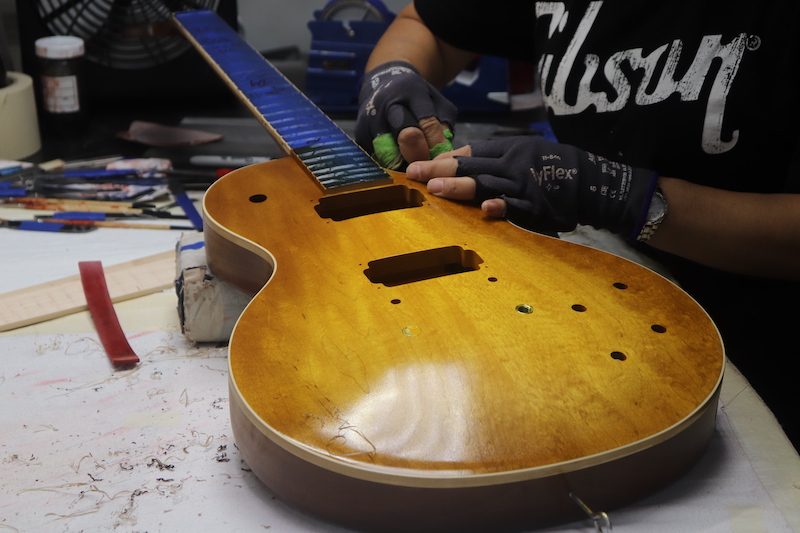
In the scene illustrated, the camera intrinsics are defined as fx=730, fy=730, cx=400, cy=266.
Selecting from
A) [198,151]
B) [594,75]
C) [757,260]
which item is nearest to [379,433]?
[757,260]

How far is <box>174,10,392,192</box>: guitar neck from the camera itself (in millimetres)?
947

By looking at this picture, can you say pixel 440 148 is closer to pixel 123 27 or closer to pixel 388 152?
pixel 388 152

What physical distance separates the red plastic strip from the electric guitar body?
0.19 m

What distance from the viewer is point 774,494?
0.64 meters

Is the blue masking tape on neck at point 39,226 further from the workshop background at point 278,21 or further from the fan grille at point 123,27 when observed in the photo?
the workshop background at point 278,21

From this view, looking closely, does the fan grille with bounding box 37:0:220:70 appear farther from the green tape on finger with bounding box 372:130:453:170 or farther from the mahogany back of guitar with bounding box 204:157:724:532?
the mahogany back of guitar with bounding box 204:157:724:532

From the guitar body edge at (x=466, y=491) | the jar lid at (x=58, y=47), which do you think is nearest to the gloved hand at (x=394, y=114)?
the guitar body edge at (x=466, y=491)

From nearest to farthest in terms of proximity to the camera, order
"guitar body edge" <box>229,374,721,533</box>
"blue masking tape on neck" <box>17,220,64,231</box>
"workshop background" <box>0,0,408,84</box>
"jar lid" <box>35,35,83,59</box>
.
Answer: "guitar body edge" <box>229,374,721,533</box>
"blue masking tape on neck" <box>17,220,64,231</box>
"jar lid" <box>35,35,83,59</box>
"workshop background" <box>0,0,408,84</box>

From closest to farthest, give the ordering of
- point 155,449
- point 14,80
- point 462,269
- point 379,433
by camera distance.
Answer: point 379,433 → point 155,449 → point 462,269 → point 14,80

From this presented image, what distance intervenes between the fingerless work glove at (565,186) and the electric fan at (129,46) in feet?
3.59

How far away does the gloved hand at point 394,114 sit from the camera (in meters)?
1.01

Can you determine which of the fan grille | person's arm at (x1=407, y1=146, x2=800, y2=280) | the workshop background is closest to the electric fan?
the fan grille

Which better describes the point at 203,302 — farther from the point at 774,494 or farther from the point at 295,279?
the point at 774,494

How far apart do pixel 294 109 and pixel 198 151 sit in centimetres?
55
